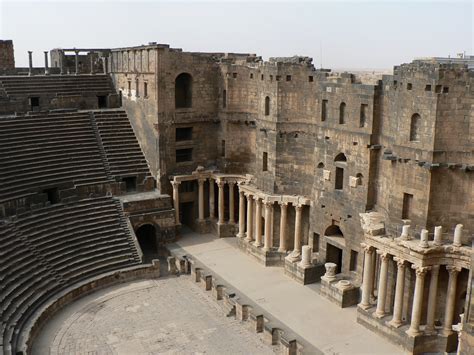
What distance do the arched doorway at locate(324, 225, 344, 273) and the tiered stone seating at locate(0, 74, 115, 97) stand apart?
18.7m

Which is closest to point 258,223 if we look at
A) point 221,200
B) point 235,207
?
point 221,200

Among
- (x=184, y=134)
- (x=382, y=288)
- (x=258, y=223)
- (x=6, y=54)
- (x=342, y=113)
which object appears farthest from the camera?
(x=6, y=54)

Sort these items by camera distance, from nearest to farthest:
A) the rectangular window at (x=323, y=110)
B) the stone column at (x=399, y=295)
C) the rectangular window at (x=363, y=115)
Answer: the stone column at (x=399, y=295) → the rectangular window at (x=363, y=115) → the rectangular window at (x=323, y=110)

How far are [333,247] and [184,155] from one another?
1150cm

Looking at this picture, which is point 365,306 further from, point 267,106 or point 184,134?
point 184,134

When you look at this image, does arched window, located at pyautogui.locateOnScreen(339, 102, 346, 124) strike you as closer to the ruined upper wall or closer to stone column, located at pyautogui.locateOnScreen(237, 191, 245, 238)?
stone column, located at pyautogui.locateOnScreen(237, 191, 245, 238)

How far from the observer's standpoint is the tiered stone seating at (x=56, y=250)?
2139 cm

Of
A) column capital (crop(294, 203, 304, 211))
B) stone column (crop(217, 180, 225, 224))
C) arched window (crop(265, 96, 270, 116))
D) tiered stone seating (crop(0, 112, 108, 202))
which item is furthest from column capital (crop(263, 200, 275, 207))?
tiered stone seating (crop(0, 112, 108, 202))

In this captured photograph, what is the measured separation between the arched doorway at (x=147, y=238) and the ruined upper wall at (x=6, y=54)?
18.5m

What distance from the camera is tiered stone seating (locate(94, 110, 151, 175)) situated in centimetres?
3055

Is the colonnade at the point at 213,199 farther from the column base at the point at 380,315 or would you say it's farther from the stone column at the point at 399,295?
the stone column at the point at 399,295

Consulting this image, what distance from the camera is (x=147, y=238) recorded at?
3091 cm

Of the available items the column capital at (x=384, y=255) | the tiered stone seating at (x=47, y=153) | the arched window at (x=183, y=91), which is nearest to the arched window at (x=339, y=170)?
the column capital at (x=384, y=255)

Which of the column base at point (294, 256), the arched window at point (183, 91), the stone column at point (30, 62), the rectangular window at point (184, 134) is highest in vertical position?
the stone column at point (30, 62)
